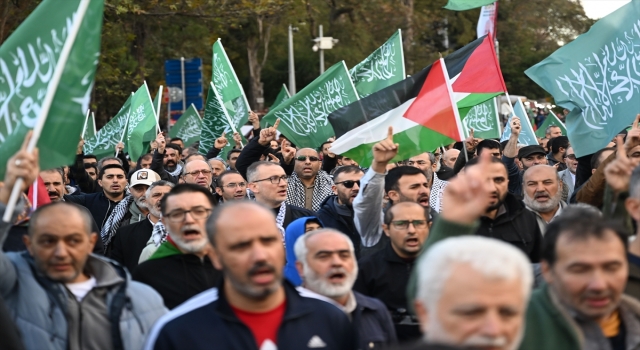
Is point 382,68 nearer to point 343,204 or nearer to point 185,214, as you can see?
point 343,204

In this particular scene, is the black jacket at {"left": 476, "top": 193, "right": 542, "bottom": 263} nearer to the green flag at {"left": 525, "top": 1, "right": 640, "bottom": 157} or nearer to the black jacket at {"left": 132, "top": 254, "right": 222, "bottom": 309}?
the green flag at {"left": 525, "top": 1, "right": 640, "bottom": 157}

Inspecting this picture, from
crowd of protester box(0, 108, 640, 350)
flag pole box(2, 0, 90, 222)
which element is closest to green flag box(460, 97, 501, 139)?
crowd of protester box(0, 108, 640, 350)

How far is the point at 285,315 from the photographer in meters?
4.24

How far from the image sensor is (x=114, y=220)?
9.46m

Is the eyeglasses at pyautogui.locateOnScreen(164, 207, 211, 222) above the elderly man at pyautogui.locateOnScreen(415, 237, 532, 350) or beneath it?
above

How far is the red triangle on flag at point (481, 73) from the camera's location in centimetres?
1009

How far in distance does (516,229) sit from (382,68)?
637 cm

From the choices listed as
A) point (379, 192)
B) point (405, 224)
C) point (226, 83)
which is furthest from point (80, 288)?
point (226, 83)

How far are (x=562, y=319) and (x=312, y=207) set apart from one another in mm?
6851

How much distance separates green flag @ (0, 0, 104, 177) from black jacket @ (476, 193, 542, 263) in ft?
9.02

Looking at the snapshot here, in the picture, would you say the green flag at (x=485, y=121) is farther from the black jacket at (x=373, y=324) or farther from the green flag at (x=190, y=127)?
the black jacket at (x=373, y=324)

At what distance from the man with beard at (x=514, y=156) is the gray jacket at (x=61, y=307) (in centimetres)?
540

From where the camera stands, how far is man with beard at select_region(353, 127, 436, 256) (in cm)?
699

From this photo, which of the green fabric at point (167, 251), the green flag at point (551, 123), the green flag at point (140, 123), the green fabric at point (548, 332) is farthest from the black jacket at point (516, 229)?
the green flag at point (551, 123)
